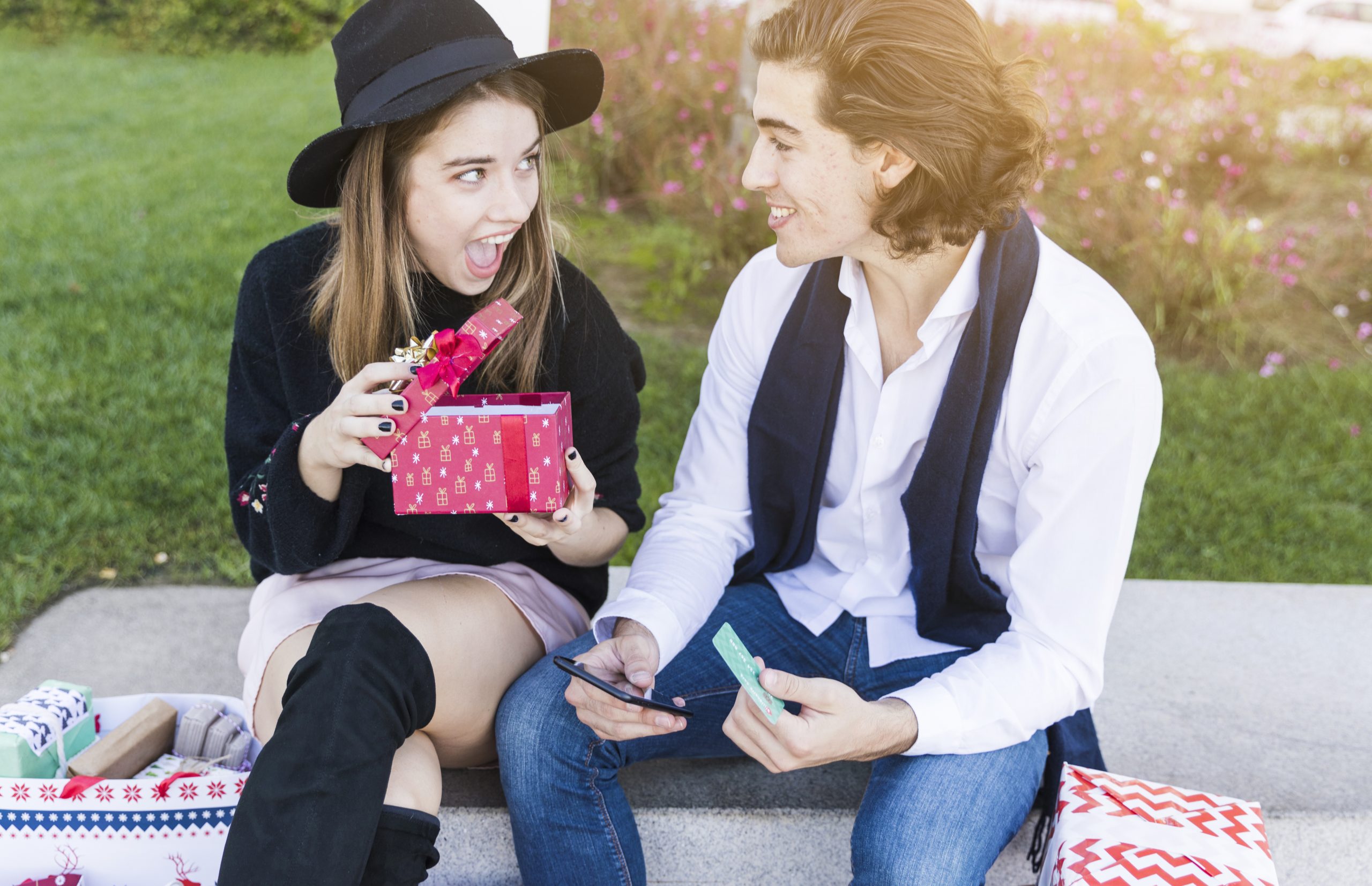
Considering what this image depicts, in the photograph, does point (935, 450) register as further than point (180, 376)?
No

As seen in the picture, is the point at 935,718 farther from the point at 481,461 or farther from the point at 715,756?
the point at 481,461

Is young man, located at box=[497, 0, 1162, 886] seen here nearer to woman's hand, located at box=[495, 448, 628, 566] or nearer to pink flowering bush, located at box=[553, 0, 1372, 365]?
woman's hand, located at box=[495, 448, 628, 566]

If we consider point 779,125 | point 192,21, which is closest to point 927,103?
point 779,125

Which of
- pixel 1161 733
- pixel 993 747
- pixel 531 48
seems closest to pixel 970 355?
pixel 993 747

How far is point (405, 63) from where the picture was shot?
178 centimetres

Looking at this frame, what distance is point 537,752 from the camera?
1756 millimetres

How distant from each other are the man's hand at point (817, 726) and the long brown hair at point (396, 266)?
77 cm

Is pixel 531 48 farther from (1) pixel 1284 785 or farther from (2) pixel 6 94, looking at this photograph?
(2) pixel 6 94

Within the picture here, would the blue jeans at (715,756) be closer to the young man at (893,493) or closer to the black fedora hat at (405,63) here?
the young man at (893,493)

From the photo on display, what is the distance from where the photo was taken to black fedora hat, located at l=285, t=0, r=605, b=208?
1737mm

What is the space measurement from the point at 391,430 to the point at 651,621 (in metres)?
0.56

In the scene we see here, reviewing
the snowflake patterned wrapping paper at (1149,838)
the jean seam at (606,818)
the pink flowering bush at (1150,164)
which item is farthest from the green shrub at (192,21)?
the snowflake patterned wrapping paper at (1149,838)

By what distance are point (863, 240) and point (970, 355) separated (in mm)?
279

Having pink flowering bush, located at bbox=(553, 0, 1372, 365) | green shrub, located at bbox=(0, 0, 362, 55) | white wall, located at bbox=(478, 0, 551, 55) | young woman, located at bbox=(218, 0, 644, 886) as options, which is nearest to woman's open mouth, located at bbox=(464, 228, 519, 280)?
young woman, located at bbox=(218, 0, 644, 886)
